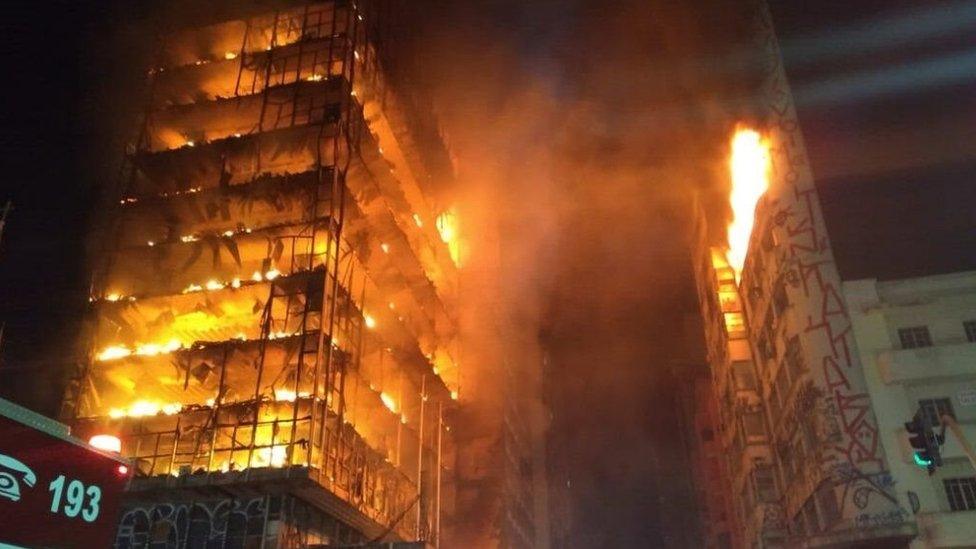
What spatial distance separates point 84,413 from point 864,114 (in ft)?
121

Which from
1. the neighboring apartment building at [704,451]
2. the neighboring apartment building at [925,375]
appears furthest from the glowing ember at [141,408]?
the neighboring apartment building at [704,451]

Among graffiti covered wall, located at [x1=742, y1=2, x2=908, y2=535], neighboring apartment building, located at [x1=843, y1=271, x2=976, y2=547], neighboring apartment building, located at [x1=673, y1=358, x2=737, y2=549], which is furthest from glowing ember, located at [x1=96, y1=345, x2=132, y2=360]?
neighboring apartment building, located at [x1=673, y1=358, x2=737, y2=549]

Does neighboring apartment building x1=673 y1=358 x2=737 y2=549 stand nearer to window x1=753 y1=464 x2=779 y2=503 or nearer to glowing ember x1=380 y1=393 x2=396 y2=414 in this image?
window x1=753 y1=464 x2=779 y2=503

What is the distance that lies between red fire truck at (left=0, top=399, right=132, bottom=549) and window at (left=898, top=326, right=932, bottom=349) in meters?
31.4

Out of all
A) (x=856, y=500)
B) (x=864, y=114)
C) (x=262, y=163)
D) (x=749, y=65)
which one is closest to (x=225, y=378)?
(x=262, y=163)

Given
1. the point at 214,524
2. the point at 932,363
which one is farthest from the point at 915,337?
the point at 214,524

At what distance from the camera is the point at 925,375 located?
29734 millimetres

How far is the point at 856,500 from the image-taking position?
30.8 metres

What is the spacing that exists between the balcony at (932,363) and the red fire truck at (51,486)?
99.5 ft

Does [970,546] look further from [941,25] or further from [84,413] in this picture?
[84,413]

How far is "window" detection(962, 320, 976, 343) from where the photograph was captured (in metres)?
30.5

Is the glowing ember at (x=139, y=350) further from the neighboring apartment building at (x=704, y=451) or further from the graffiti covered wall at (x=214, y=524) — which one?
the neighboring apartment building at (x=704, y=451)

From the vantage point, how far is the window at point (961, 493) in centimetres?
2792

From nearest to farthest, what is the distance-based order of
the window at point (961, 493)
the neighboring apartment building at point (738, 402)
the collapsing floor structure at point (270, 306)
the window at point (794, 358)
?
the collapsing floor structure at point (270, 306) → the window at point (961, 493) → the window at point (794, 358) → the neighboring apartment building at point (738, 402)
